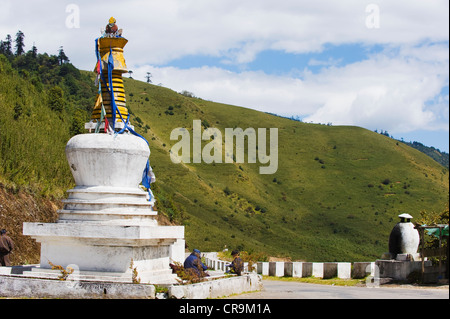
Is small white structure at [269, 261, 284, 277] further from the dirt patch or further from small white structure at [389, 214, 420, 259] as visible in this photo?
the dirt patch

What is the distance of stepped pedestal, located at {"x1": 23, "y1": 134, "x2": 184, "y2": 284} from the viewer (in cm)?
1758

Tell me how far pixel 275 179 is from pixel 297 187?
480 centimetres

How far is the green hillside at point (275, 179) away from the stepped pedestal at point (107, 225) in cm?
1938

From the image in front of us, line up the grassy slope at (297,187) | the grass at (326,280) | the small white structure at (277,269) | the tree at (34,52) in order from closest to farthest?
the grass at (326,280), the small white structure at (277,269), the grassy slope at (297,187), the tree at (34,52)

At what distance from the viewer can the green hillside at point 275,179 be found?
57828 millimetres

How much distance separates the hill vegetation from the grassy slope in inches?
8.2

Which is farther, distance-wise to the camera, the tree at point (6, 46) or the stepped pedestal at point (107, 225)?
the tree at point (6, 46)

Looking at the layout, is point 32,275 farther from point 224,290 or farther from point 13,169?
point 13,169

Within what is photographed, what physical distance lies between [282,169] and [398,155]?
25.9m

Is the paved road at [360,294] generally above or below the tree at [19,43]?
below

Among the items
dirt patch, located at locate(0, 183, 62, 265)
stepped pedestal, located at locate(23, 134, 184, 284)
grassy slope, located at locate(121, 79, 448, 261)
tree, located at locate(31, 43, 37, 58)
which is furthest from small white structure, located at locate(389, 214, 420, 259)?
tree, located at locate(31, 43, 37, 58)

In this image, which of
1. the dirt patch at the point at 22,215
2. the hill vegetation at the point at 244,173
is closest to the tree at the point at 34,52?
the hill vegetation at the point at 244,173

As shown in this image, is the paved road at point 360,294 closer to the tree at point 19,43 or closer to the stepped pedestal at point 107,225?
the stepped pedestal at point 107,225

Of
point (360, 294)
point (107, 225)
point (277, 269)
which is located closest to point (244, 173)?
point (277, 269)
